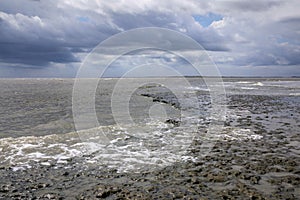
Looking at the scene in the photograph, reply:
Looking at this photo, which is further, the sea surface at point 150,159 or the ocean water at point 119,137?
the ocean water at point 119,137

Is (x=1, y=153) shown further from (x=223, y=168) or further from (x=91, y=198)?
(x=223, y=168)

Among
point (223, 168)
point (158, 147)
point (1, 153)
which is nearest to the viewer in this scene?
point (223, 168)

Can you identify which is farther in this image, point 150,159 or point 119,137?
point 119,137

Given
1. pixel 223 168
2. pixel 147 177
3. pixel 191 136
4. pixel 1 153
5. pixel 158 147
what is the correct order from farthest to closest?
1. pixel 191 136
2. pixel 158 147
3. pixel 1 153
4. pixel 223 168
5. pixel 147 177

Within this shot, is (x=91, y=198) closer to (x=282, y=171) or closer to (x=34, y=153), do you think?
(x=34, y=153)

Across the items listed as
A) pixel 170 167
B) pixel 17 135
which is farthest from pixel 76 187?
pixel 17 135

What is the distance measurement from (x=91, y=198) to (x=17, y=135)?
9.99 m

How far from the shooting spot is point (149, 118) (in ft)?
71.4

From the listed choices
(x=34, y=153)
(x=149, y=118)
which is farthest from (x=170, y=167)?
(x=149, y=118)

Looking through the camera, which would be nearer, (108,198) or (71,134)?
(108,198)

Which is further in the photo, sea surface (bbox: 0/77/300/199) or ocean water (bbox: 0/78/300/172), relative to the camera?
ocean water (bbox: 0/78/300/172)

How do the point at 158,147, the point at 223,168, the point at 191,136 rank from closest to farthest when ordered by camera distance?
1. the point at 223,168
2. the point at 158,147
3. the point at 191,136

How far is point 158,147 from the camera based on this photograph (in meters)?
13.0

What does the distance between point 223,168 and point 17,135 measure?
1170cm
